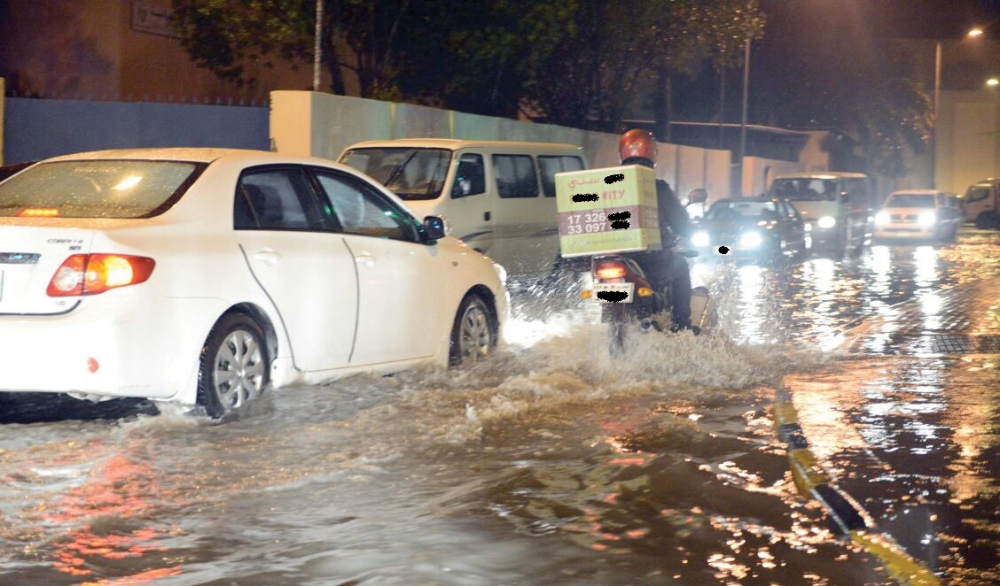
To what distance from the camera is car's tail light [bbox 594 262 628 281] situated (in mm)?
9406

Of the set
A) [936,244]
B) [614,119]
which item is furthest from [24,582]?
[936,244]

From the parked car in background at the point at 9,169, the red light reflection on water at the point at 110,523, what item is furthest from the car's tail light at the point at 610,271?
the parked car in background at the point at 9,169

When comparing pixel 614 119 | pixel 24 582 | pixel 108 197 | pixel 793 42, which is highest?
pixel 793 42

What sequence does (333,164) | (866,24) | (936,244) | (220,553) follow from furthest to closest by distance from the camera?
1. (866,24)
2. (936,244)
3. (333,164)
4. (220,553)

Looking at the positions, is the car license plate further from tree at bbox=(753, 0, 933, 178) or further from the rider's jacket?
tree at bbox=(753, 0, 933, 178)

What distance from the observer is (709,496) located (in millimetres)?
6340

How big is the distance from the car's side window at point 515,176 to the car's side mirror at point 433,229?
5937 millimetres

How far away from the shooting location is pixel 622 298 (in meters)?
9.38

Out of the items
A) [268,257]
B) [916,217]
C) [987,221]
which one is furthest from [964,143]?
[268,257]

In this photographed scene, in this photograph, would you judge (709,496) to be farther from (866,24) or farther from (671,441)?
(866,24)

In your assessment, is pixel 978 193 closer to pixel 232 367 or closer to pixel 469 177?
pixel 469 177

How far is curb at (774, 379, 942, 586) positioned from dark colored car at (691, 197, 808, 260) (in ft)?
55.4

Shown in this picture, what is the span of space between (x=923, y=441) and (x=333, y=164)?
392 centimetres

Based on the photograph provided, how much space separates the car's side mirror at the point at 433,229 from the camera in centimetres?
946
